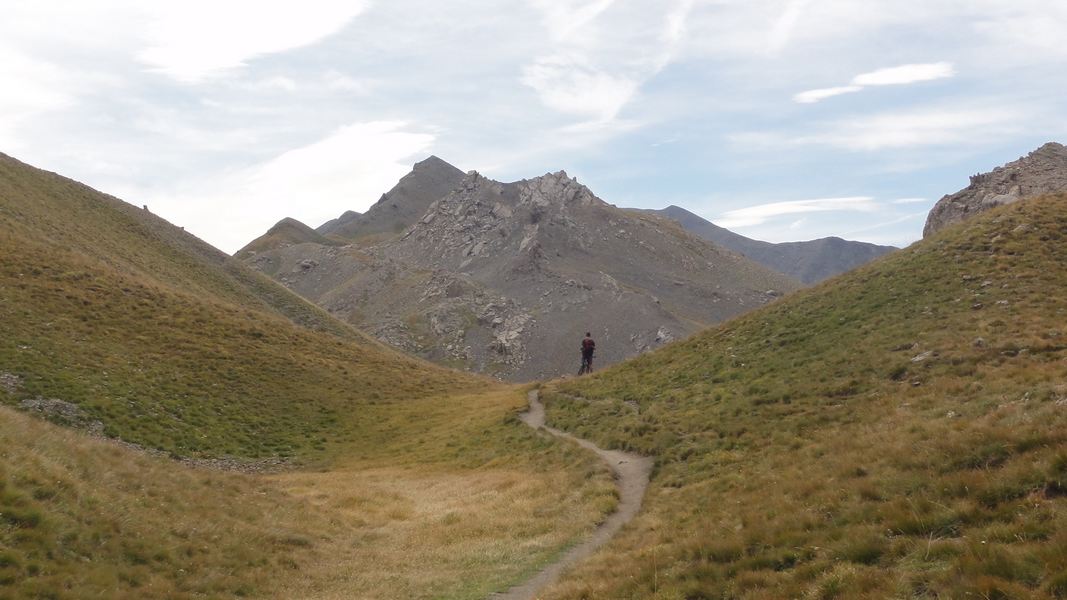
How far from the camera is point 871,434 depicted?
18094 mm

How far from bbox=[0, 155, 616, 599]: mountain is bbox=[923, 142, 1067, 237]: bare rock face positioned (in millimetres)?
38827

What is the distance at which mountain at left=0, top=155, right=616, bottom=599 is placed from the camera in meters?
14.2

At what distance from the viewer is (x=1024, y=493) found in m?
10.8

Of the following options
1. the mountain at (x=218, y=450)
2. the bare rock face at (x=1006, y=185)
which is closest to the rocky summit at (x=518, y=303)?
the mountain at (x=218, y=450)

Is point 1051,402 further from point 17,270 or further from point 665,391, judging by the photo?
point 17,270

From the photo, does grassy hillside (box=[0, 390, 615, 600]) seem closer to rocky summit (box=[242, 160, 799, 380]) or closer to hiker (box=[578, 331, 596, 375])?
hiker (box=[578, 331, 596, 375])

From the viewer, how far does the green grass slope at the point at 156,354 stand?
3728 cm

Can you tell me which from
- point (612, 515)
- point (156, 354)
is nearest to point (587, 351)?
point (156, 354)

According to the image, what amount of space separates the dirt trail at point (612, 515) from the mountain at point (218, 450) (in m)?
0.59

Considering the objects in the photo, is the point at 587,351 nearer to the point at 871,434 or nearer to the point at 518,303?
the point at 871,434

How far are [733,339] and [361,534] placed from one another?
26587 mm

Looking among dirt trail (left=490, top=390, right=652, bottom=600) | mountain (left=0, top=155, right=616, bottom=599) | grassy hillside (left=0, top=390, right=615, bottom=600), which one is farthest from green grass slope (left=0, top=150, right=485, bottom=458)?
dirt trail (left=490, top=390, right=652, bottom=600)

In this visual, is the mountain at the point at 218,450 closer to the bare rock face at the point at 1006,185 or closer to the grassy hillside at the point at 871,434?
the grassy hillside at the point at 871,434

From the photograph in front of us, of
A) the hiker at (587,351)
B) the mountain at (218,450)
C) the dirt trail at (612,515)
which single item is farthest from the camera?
the hiker at (587,351)
